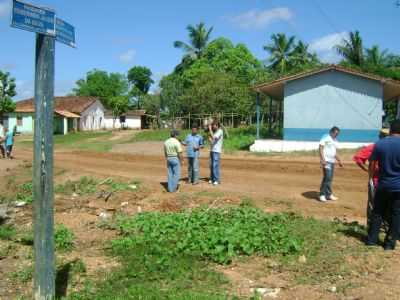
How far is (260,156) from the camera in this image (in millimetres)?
22562

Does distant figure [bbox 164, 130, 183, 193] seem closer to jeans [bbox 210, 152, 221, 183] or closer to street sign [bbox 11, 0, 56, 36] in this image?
jeans [bbox 210, 152, 221, 183]

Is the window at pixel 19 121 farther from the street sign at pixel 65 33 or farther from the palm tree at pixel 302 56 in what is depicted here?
the street sign at pixel 65 33

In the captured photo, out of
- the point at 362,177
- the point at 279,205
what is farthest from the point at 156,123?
the point at 279,205

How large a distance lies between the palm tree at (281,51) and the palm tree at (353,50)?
12450 mm

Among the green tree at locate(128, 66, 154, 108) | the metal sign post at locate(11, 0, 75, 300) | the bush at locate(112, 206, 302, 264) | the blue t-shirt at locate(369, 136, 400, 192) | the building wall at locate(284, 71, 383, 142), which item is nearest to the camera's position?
the metal sign post at locate(11, 0, 75, 300)

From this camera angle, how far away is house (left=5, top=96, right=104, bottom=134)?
54219 mm

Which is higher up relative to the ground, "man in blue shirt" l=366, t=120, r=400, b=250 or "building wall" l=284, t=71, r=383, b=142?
"building wall" l=284, t=71, r=383, b=142

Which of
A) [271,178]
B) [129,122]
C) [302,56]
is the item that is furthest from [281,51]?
[271,178]

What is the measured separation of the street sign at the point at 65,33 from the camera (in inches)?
182

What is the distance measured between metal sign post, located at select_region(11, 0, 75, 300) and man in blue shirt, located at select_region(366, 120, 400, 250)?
14.1 feet

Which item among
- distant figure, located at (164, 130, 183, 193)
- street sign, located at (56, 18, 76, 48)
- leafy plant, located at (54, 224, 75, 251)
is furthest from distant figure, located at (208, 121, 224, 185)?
street sign, located at (56, 18, 76, 48)

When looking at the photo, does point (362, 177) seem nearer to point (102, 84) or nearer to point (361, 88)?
point (361, 88)

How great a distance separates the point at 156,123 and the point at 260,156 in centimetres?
3525

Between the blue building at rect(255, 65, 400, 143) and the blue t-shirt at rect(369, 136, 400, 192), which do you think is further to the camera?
the blue building at rect(255, 65, 400, 143)
